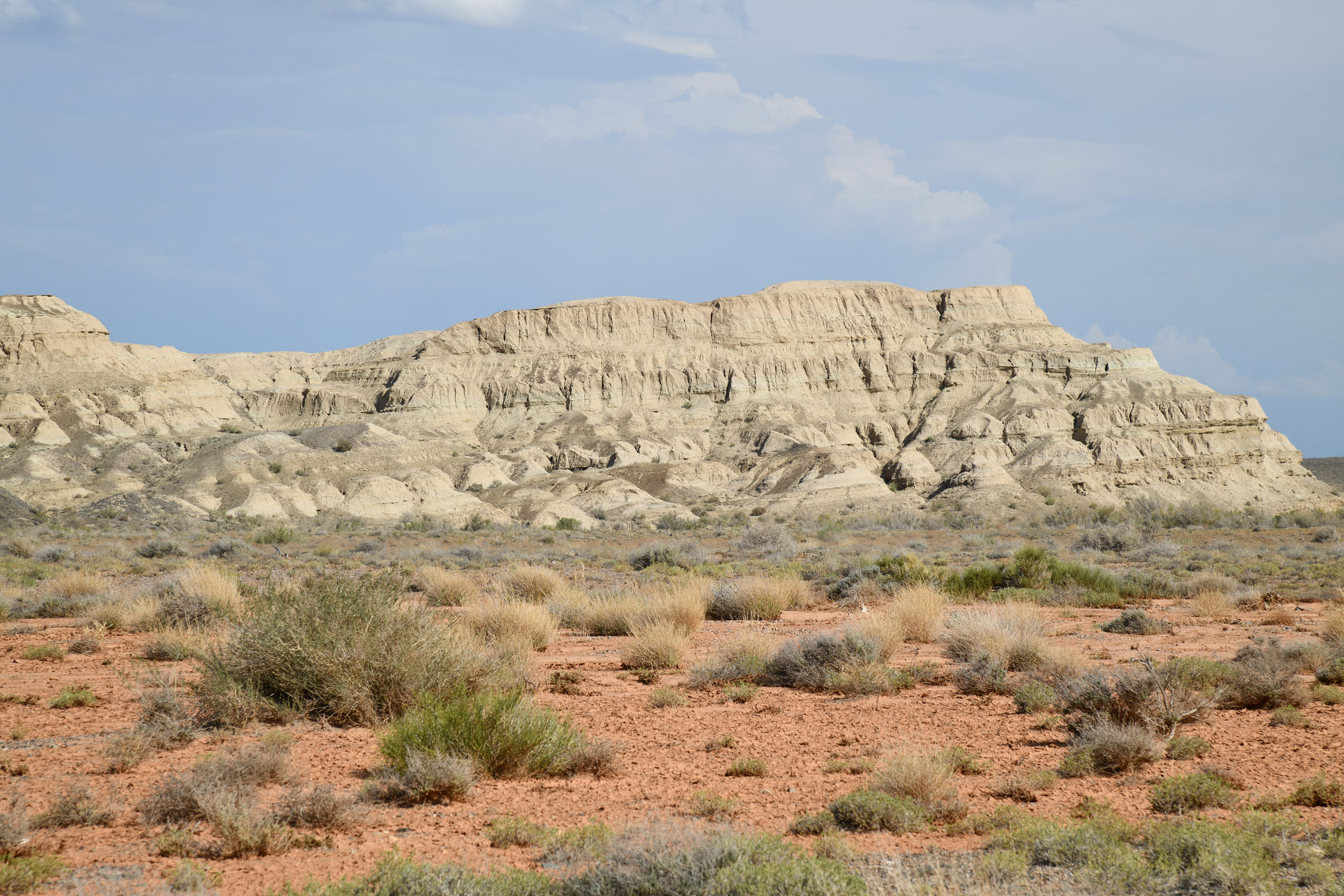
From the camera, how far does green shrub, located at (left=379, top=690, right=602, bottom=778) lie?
7.12m

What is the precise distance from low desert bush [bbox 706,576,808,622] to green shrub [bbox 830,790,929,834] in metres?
10.0

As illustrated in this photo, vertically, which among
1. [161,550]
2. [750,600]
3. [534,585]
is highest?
[750,600]

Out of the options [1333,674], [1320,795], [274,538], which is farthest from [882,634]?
[274,538]

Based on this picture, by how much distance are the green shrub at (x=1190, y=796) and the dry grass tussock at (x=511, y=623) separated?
24.7 feet

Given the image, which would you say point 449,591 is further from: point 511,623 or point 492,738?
point 492,738

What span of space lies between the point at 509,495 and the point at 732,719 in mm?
50423

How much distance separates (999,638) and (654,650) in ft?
13.3

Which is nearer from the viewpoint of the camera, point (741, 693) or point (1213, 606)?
point (741, 693)

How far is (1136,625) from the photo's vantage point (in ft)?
46.5

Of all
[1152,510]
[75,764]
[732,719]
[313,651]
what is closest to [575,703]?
[732,719]

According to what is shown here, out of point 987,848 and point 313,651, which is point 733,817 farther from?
point 313,651

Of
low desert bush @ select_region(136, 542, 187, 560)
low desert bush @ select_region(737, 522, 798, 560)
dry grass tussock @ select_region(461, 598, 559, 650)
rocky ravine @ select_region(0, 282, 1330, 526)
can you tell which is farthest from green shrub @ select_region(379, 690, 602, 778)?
rocky ravine @ select_region(0, 282, 1330, 526)

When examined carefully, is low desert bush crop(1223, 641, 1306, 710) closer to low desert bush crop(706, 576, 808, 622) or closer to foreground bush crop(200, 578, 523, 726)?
foreground bush crop(200, 578, 523, 726)

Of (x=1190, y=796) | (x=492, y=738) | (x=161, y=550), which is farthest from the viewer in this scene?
(x=161, y=550)
